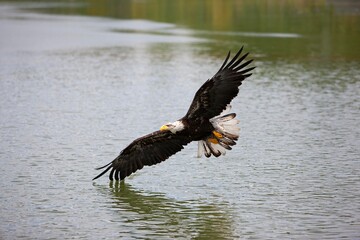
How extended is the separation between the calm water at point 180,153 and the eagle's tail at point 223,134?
20.4 inches

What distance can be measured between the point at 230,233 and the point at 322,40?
19834 millimetres

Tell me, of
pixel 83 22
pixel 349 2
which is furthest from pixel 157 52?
pixel 349 2

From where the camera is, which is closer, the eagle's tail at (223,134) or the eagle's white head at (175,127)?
the eagle's white head at (175,127)

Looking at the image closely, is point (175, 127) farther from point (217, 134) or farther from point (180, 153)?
point (180, 153)

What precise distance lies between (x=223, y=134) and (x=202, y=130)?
0.92ft

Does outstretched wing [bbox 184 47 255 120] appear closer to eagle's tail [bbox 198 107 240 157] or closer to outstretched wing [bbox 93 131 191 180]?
eagle's tail [bbox 198 107 240 157]

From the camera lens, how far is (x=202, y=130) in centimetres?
1059

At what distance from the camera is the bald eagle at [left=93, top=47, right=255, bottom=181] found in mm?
10281

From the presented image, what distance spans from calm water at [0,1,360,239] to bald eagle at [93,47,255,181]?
1.16 feet

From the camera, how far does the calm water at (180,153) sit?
31.2 feet

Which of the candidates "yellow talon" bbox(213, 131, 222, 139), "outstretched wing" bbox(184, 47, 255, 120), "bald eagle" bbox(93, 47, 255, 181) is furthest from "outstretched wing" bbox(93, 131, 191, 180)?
"outstretched wing" bbox(184, 47, 255, 120)

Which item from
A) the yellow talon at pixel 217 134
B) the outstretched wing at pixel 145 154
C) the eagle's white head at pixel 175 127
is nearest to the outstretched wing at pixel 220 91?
the eagle's white head at pixel 175 127

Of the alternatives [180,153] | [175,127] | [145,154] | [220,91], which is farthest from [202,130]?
[180,153]

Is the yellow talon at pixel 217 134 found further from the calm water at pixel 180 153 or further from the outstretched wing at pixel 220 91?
the calm water at pixel 180 153
